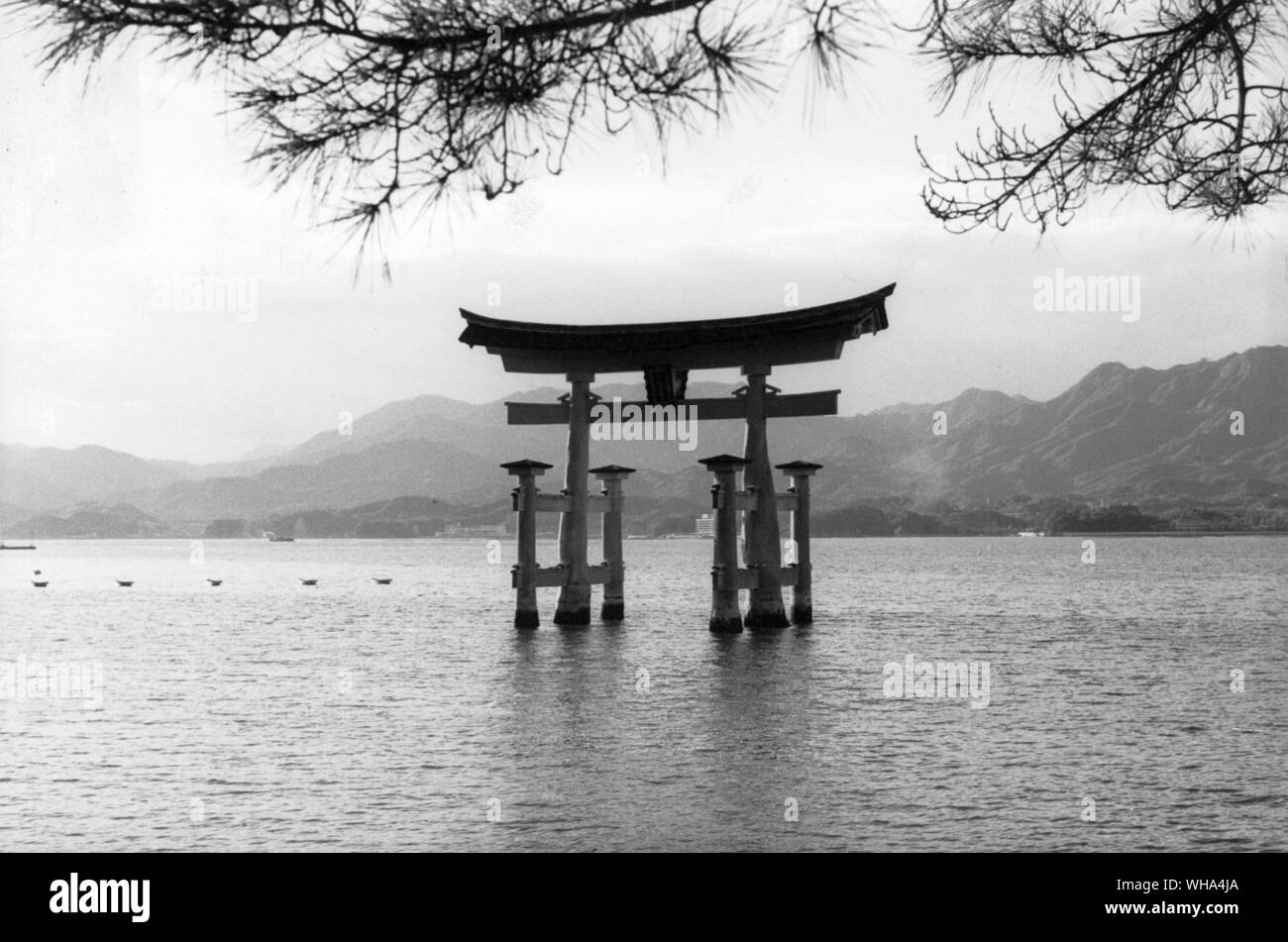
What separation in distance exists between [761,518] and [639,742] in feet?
31.9

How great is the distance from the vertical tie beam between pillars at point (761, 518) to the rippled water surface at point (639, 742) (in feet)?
2.85

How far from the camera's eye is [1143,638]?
34.1 meters

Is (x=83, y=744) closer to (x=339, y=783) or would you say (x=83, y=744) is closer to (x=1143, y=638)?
(x=339, y=783)

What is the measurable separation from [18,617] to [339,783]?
128 feet

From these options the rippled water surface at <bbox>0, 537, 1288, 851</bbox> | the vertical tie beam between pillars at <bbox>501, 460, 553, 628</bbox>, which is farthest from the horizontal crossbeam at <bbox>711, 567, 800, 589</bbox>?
→ the vertical tie beam between pillars at <bbox>501, 460, 553, 628</bbox>

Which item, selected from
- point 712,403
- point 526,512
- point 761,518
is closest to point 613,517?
point 526,512

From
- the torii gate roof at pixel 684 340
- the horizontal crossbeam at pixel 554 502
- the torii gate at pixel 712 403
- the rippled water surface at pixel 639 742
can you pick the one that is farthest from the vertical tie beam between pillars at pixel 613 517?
the torii gate roof at pixel 684 340

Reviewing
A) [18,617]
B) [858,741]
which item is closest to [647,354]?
[858,741]

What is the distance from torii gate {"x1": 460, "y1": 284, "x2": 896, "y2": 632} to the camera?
23391 millimetres

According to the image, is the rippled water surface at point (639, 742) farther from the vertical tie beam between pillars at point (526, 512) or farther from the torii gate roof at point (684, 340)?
the torii gate roof at point (684, 340)

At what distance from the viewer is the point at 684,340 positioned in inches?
957

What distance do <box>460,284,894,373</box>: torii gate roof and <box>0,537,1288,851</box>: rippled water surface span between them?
602 cm

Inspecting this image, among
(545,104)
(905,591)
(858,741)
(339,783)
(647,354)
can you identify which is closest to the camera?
(545,104)

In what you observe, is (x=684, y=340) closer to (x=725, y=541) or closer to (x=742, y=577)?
(x=725, y=541)
